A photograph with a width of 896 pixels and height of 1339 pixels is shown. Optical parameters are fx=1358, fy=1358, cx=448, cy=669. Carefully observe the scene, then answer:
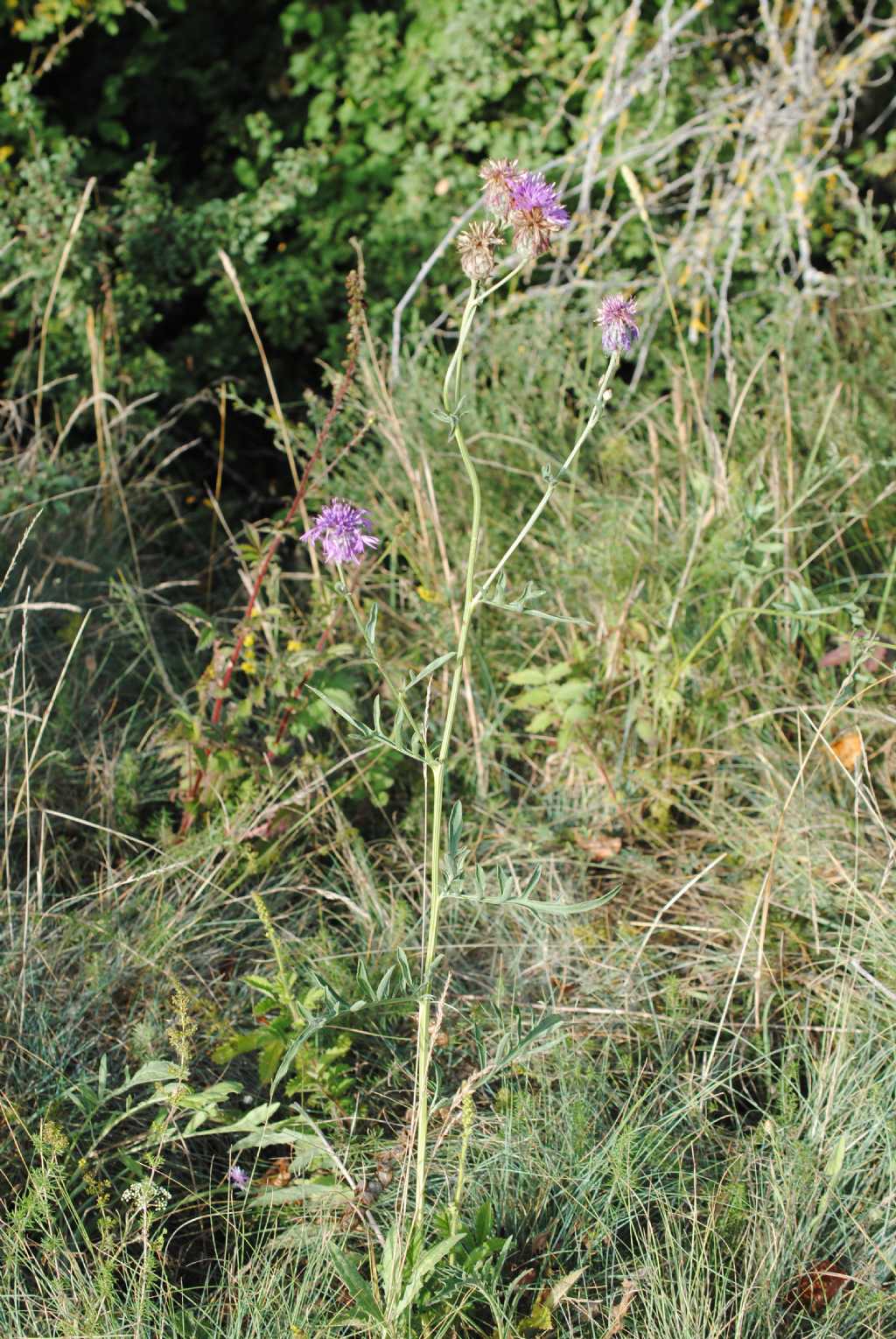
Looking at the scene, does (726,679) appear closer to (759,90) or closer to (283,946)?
(283,946)

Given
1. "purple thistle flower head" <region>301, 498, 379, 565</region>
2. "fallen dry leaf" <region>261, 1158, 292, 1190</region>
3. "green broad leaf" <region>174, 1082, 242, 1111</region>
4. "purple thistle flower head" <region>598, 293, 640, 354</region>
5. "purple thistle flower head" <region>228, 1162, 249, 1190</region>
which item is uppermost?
"purple thistle flower head" <region>598, 293, 640, 354</region>

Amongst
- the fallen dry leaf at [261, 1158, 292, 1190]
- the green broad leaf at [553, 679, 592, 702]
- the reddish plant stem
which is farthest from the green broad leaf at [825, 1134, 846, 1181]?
the reddish plant stem

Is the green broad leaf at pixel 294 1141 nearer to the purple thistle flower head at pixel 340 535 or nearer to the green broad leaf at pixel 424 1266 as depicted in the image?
the green broad leaf at pixel 424 1266

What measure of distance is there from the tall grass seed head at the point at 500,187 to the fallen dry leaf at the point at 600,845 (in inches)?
52.1

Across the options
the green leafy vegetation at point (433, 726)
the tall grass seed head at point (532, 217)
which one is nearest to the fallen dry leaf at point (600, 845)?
the green leafy vegetation at point (433, 726)

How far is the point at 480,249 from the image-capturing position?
1437mm

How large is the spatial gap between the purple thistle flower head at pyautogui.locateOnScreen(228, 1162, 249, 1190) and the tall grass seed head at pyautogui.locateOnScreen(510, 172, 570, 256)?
4.04ft

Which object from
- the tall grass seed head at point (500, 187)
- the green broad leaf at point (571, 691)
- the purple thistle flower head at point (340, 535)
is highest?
the tall grass seed head at point (500, 187)

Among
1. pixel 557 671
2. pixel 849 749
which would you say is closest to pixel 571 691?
pixel 557 671

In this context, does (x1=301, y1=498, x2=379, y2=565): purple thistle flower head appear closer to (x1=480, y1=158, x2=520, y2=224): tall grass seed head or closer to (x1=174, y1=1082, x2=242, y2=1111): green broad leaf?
(x1=480, y1=158, x2=520, y2=224): tall grass seed head

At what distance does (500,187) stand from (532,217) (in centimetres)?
5

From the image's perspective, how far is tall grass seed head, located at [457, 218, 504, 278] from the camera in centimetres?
143

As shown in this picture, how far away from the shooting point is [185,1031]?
1.67m

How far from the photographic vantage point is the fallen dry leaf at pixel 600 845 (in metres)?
2.49
